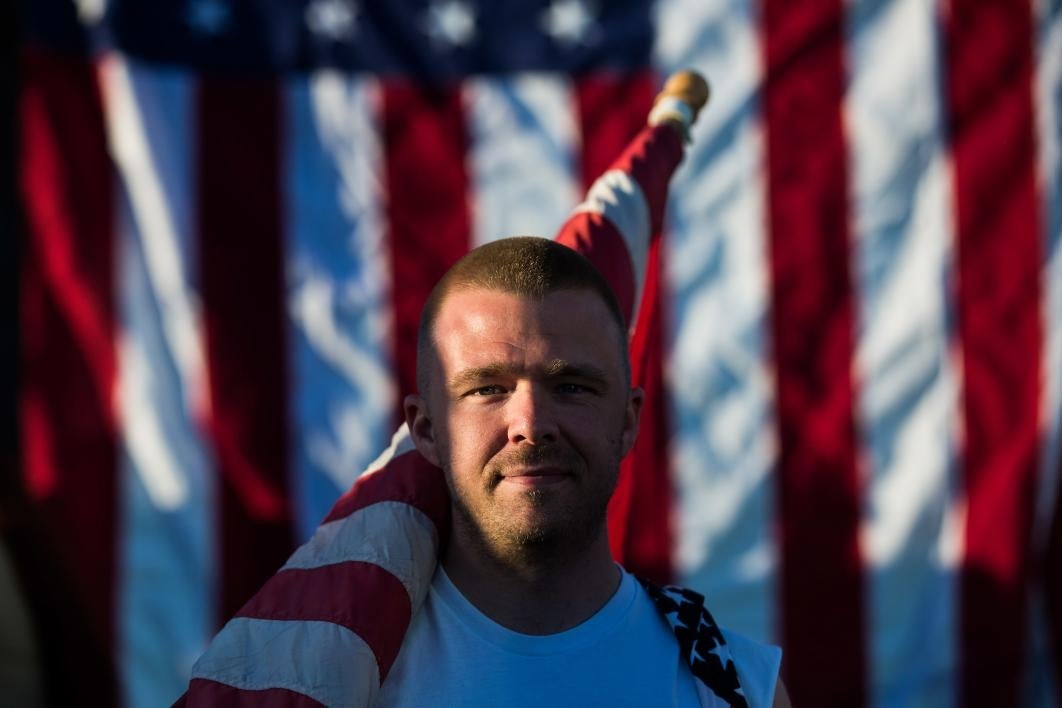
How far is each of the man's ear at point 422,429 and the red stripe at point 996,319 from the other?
219 centimetres

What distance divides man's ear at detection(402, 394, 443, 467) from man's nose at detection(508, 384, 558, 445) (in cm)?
13

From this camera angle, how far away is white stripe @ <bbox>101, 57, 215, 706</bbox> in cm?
313

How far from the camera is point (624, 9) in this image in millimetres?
3387

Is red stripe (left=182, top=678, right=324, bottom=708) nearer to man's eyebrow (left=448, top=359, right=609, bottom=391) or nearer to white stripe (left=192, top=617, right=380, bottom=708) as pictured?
white stripe (left=192, top=617, right=380, bottom=708)

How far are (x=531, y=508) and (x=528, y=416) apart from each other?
0.10 metres

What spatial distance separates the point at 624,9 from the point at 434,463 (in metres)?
2.20

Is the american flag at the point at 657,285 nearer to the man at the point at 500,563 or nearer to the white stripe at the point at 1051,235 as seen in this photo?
the white stripe at the point at 1051,235

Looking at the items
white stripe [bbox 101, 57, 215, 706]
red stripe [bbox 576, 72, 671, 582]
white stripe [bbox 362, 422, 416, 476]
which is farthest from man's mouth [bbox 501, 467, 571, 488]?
white stripe [bbox 101, 57, 215, 706]

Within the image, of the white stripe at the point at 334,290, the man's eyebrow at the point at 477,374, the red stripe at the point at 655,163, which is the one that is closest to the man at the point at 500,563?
the man's eyebrow at the point at 477,374

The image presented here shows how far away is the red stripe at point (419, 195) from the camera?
328cm

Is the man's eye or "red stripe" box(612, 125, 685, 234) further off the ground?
"red stripe" box(612, 125, 685, 234)

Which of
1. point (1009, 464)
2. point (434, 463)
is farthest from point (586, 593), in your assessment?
point (1009, 464)

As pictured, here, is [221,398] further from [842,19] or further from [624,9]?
[842,19]

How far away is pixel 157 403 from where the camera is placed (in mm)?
3170
